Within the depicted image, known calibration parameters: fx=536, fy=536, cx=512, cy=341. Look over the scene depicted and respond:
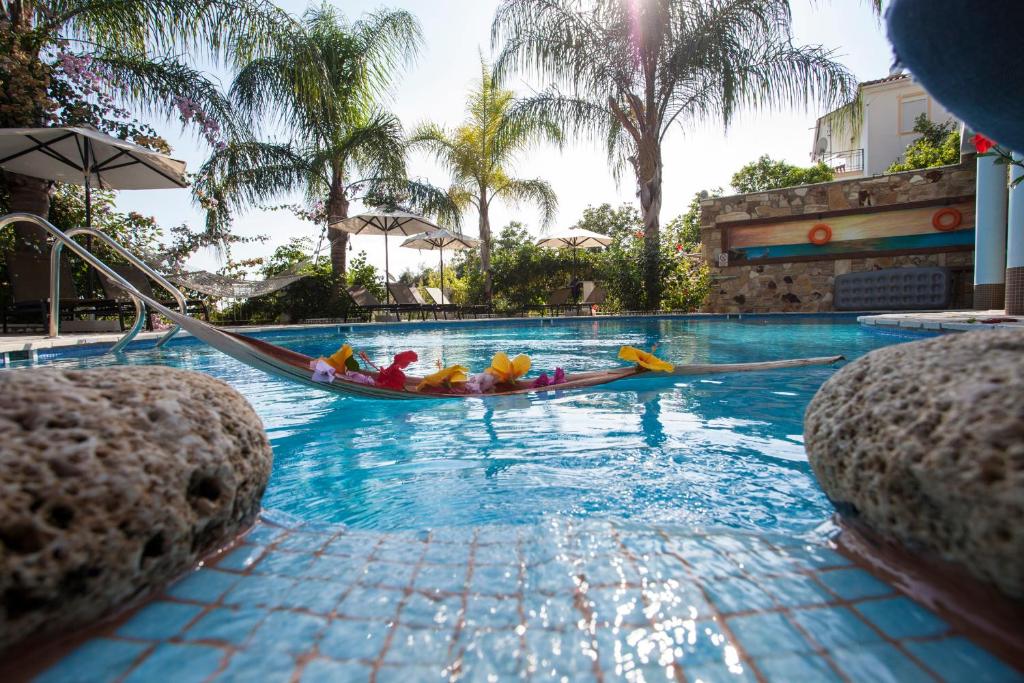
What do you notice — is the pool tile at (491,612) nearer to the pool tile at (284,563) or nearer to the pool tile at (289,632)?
the pool tile at (289,632)

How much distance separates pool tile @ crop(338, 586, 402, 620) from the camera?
1185 mm

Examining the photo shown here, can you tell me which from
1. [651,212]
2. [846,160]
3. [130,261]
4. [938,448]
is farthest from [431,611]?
[846,160]

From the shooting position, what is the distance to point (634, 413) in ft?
12.8

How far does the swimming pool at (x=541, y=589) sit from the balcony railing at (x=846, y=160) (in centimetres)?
3229

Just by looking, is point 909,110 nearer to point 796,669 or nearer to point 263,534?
point 796,669

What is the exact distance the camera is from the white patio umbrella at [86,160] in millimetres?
6926

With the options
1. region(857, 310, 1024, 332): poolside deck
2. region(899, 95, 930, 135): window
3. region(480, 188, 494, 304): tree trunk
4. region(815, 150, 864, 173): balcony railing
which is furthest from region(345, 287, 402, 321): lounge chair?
region(899, 95, 930, 135): window

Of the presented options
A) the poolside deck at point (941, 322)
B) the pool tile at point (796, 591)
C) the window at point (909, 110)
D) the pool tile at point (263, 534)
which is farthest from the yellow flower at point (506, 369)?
the window at point (909, 110)

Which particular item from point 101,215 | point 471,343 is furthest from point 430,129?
point 471,343

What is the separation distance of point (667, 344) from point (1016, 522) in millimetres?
7239

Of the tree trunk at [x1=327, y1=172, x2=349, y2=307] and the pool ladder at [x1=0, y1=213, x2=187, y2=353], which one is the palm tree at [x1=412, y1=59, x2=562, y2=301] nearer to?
the tree trunk at [x1=327, y1=172, x2=349, y2=307]

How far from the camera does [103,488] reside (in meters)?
1.10

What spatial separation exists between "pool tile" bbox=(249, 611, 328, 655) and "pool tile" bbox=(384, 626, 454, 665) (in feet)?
0.55

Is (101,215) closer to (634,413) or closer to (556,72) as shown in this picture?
(556,72)
